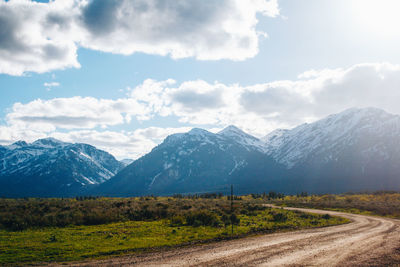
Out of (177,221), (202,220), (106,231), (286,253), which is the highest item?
(286,253)

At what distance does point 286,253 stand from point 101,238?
15073 mm

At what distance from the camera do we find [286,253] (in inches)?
758

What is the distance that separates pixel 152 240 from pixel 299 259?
11.8m

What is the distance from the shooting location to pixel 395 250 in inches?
801

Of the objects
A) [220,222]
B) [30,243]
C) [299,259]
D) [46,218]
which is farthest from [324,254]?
[46,218]

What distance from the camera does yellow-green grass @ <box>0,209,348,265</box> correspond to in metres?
19.6

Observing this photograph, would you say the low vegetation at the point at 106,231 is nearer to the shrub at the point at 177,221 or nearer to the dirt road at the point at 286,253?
the shrub at the point at 177,221

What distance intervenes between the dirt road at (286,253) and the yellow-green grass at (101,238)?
2465 millimetres

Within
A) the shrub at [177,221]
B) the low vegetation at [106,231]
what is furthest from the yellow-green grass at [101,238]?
the shrub at [177,221]

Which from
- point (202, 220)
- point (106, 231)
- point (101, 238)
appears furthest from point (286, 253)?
point (106, 231)

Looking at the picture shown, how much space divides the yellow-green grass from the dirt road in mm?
2465

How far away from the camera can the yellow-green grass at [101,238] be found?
19578mm

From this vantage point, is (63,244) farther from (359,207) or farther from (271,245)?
(359,207)

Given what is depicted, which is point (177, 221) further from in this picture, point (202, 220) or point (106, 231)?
point (106, 231)
